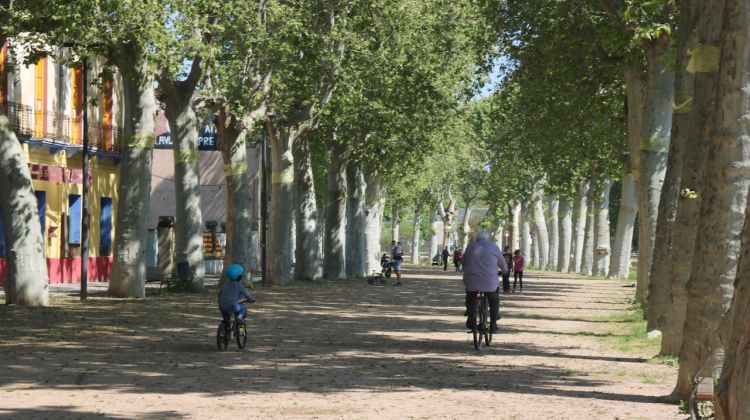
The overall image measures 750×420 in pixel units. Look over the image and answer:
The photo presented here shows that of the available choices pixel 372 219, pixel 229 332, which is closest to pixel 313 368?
pixel 229 332

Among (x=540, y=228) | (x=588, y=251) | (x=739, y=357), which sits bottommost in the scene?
(x=739, y=357)

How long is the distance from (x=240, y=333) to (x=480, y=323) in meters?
3.47

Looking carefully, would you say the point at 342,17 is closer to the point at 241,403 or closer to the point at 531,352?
the point at 531,352

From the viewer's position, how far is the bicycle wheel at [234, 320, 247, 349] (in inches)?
714

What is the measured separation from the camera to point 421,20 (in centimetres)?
4356

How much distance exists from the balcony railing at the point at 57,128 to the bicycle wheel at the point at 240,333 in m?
20.0

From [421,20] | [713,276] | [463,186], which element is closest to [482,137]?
[463,186]

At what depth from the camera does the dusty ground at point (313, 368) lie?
12.0 m

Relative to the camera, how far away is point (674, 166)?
1794cm

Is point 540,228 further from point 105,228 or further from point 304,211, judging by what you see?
point 105,228

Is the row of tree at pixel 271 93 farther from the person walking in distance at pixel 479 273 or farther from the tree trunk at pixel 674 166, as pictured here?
the tree trunk at pixel 674 166

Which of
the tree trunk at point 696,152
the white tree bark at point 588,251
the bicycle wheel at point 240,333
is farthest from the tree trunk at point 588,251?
the tree trunk at point 696,152

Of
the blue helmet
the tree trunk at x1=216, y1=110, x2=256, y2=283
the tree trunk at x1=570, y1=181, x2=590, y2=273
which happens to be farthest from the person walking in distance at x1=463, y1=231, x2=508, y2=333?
the tree trunk at x1=570, y1=181, x2=590, y2=273

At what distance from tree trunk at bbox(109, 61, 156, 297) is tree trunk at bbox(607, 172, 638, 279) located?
24112mm
